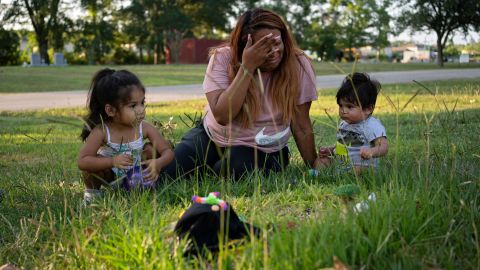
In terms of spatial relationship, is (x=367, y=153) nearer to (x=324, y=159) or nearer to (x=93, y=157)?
(x=324, y=159)

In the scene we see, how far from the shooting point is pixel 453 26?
1596 inches

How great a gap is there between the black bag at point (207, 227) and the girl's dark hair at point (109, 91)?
145 cm

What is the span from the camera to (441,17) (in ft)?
131

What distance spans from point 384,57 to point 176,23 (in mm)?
41937

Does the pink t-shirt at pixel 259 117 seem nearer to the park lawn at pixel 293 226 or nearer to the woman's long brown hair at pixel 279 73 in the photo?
the woman's long brown hair at pixel 279 73

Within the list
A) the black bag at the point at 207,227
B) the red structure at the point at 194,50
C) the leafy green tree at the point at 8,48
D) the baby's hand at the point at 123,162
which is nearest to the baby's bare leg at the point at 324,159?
the baby's hand at the point at 123,162

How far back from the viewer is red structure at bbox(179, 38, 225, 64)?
186ft

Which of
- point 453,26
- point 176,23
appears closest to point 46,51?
point 176,23

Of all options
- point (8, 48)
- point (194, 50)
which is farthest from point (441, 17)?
point (8, 48)

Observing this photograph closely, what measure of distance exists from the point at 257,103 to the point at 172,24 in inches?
2114

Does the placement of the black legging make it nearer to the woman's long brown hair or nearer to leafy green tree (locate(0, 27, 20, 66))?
the woman's long brown hair

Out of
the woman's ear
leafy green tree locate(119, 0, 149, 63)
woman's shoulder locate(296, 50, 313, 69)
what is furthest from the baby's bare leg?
leafy green tree locate(119, 0, 149, 63)

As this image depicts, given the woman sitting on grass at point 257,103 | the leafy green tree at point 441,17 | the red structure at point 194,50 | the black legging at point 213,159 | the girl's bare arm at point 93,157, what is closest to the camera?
the girl's bare arm at point 93,157

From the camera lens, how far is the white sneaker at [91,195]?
3082 millimetres
